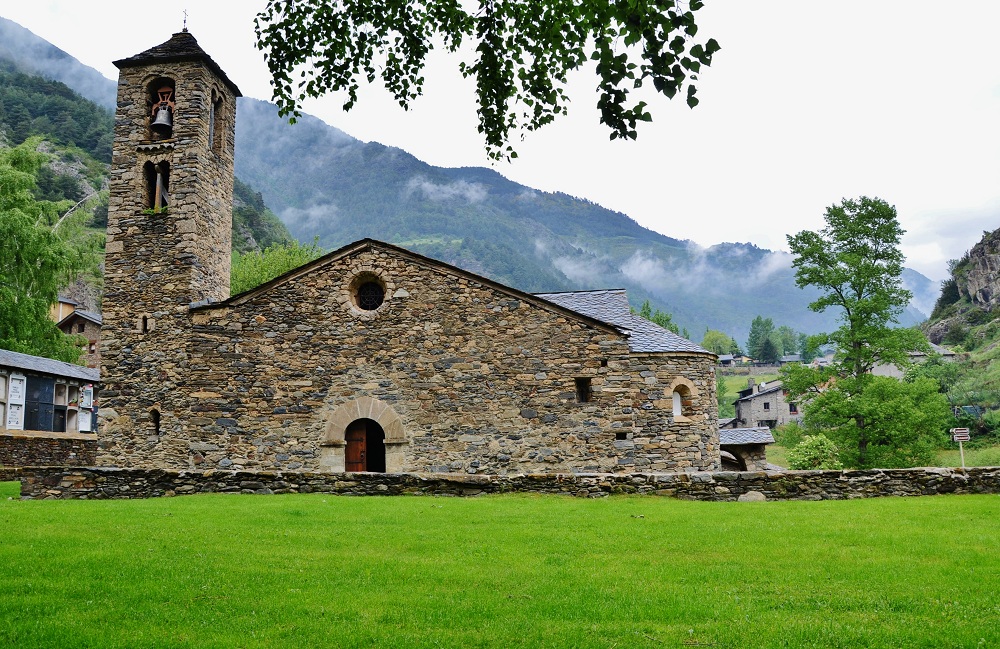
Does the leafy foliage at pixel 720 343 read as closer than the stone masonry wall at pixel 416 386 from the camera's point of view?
No

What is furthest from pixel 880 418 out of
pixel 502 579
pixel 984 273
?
pixel 984 273

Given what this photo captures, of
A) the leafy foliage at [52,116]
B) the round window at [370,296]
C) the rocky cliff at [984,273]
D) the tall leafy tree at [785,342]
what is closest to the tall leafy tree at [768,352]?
the tall leafy tree at [785,342]

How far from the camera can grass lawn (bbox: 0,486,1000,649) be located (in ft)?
17.0

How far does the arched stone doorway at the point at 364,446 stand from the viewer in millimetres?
19125

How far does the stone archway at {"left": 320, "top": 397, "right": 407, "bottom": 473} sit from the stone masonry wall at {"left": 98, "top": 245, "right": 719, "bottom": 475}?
36 millimetres

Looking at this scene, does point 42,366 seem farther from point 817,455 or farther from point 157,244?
point 817,455

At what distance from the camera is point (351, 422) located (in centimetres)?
1892

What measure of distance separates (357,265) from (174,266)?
5.21 metres

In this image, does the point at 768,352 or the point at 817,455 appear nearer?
the point at 817,455

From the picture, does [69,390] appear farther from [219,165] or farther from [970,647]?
[970,647]

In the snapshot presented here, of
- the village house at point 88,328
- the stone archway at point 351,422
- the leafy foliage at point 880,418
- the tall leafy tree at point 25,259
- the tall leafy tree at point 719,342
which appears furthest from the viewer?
the tall leafy tree at point 719,342

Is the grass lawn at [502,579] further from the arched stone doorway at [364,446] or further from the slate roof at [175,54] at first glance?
the slate roof at [175,54]

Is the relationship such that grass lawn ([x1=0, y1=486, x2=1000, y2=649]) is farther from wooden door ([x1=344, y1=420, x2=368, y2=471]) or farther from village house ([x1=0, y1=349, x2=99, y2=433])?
village house ([x1=0, y1=349, x2=99, y2=433])

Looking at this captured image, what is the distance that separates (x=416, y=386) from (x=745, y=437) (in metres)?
17.4
